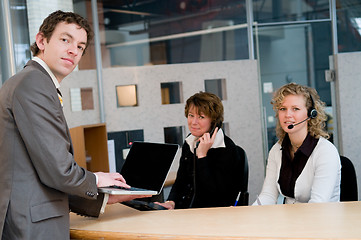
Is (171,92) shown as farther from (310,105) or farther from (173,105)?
(310,105)

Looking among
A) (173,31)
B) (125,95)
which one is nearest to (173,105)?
(125,95)

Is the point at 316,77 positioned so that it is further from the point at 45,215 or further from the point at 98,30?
the point at 45,215

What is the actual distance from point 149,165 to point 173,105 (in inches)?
99.6

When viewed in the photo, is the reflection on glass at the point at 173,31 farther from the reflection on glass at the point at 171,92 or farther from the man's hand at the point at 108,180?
the man's hand at the point at 108,180

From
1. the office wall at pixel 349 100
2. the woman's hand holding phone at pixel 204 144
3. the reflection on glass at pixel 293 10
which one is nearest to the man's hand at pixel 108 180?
the woman's hand holding phone at pixel 204 144

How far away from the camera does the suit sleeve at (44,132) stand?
1.78 meters

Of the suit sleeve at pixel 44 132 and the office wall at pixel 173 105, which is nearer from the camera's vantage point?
the suit sleeve at pixel 44 132

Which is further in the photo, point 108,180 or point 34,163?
point 108,180

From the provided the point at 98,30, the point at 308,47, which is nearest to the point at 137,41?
the point at 98,30

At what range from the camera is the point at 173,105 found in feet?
17.0

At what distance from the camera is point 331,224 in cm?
188

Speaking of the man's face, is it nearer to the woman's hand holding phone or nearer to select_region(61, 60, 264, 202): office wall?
the woman's hand holding phone

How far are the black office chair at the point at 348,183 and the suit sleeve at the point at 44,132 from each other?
1.76 metres

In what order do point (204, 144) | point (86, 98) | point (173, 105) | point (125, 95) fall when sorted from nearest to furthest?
1. point (204, 144)
2. point (86, 98)
3. point (125, 95)
4. point (173, 105)
